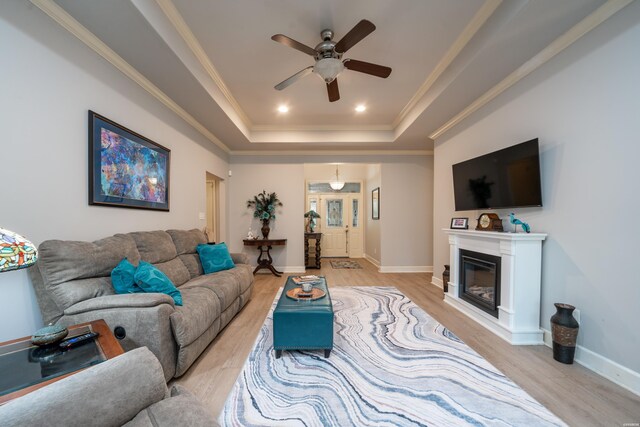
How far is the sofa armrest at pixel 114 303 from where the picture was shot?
1.62m

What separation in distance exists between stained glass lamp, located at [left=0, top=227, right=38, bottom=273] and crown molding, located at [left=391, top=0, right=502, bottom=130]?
325 cm

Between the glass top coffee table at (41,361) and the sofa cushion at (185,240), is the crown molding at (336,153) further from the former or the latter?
the glass top coffee table at (41,361)

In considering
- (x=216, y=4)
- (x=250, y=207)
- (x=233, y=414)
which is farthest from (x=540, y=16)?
(x=250, y=207)

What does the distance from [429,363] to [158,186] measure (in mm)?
3330

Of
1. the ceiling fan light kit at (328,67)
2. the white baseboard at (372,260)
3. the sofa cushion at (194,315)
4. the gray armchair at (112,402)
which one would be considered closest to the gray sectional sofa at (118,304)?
the sofa cushion at (194,315)

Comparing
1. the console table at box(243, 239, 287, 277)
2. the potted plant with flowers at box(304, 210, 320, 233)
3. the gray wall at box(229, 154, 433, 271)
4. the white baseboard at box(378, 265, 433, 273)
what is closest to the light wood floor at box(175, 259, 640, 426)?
the console table at box(243, 239, 287, 277)

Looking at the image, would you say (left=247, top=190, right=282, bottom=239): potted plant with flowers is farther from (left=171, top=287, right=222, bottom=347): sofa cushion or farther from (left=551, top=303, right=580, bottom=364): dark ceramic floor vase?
(left=551, top=303, right=580, bottom=364): dark ceramic floor vase

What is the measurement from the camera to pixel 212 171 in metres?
4.47

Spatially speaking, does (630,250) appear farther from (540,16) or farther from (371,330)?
(371,330)

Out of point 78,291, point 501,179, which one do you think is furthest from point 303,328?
point 501,179

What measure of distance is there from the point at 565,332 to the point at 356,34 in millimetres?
2941

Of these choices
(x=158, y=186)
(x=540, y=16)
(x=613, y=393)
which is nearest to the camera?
(x=613, y=393)

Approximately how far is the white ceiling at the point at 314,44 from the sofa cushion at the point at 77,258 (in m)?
1.68

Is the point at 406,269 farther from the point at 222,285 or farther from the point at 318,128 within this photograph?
the point at 222,285
